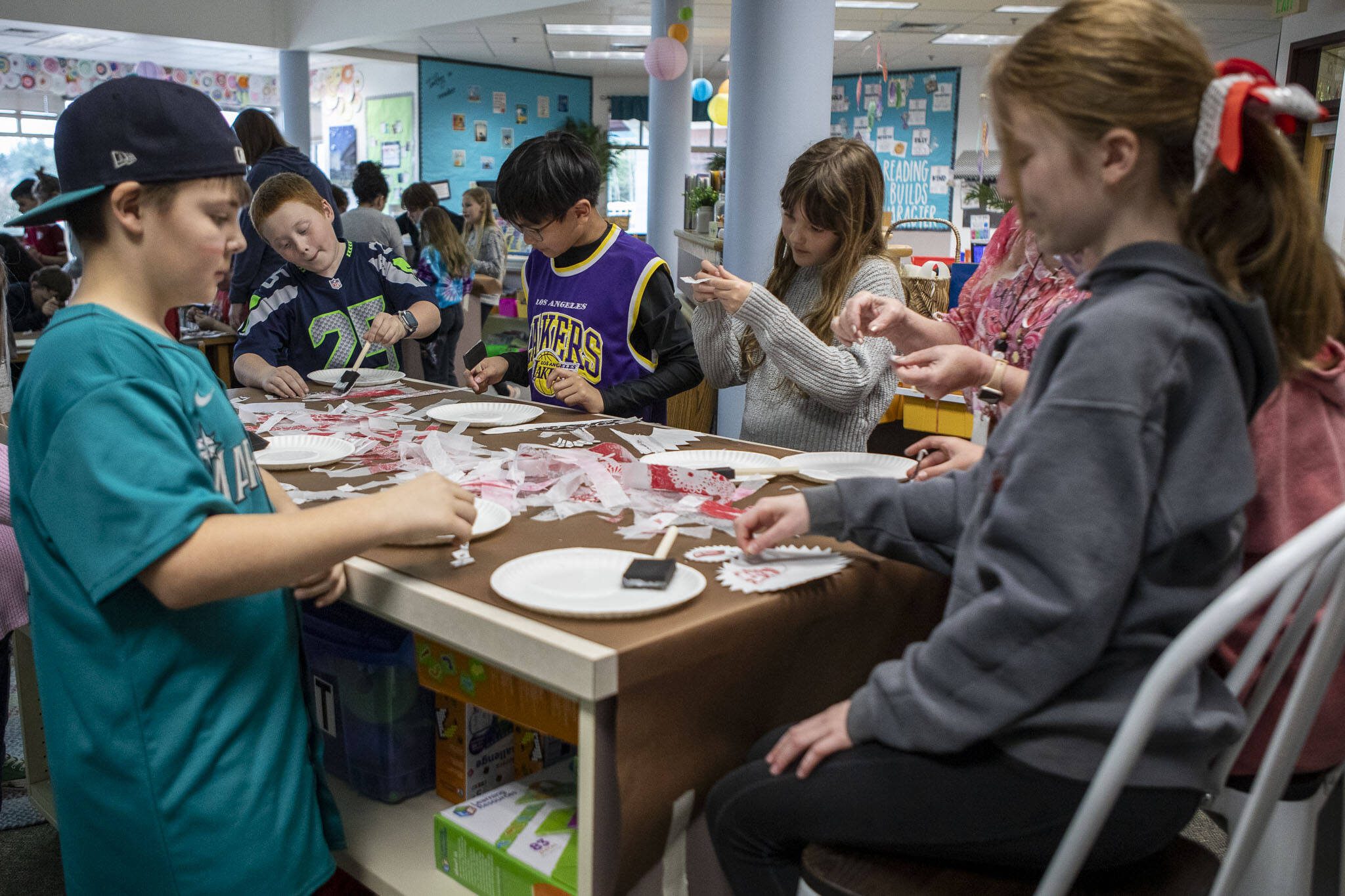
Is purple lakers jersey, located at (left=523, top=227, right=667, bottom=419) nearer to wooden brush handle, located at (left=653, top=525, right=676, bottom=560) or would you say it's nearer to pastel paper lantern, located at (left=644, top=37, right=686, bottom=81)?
wooden brush handle, located at (left=653, top=525, right=676, bottom=560)

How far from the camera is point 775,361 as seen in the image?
1.89 meters

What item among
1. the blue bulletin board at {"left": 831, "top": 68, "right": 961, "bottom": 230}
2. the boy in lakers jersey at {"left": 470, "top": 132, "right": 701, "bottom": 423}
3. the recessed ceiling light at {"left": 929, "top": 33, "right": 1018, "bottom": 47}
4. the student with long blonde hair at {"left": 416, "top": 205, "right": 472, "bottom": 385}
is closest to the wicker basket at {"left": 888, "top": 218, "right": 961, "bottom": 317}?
the boy in lakers jersey at {"left": 470, "top": 132, "right": 701, "bottom": 423}

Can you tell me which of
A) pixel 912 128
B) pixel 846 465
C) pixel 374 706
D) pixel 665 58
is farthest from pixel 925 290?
pixel 912 128

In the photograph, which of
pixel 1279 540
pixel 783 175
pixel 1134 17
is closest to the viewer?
pixel 1134 17

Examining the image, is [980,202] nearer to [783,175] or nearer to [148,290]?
[783,175]

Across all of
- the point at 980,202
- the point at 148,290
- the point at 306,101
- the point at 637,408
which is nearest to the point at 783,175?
the point at 637,408

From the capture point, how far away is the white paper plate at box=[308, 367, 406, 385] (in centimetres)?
238

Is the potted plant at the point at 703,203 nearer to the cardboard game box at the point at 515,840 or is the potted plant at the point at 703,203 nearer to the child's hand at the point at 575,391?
the child's hand at the point at 575,391

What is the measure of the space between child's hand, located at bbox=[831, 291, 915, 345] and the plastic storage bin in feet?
2.68

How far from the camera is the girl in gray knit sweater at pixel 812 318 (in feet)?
6.08

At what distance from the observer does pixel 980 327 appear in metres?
1.86

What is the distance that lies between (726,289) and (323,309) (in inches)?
49.2

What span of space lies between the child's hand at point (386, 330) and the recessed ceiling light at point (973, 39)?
8783mm

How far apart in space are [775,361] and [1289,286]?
3.59ft
